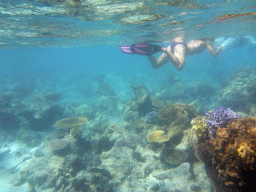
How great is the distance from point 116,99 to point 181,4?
50.9 feet

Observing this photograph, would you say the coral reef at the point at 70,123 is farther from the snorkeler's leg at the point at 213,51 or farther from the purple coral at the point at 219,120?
the snorkeler's leg at the point at 213,51

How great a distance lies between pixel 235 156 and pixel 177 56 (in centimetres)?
896

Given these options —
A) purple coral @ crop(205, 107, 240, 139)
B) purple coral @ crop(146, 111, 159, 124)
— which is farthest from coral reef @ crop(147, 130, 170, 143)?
purple coral @ crop(205, 107, 240, 139)

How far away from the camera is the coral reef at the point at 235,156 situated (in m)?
2.32

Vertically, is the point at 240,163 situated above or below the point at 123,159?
above

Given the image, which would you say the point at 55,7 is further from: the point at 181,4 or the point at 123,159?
the point at 123,159

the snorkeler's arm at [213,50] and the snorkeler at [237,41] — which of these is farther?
the snorkeler at [237,41]

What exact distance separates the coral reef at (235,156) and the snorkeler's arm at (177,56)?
23.3 feet

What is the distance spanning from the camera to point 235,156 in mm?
2568

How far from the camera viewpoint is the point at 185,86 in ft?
69.1

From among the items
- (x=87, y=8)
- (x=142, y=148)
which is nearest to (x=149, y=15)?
(x=87, y=8)

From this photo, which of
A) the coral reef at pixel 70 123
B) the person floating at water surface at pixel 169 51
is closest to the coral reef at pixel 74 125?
the coral reef at pixel 70 123

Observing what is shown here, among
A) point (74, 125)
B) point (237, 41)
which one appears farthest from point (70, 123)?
point (237, 41)

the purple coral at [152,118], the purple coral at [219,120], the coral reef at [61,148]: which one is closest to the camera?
the purple coral at [219,120]
